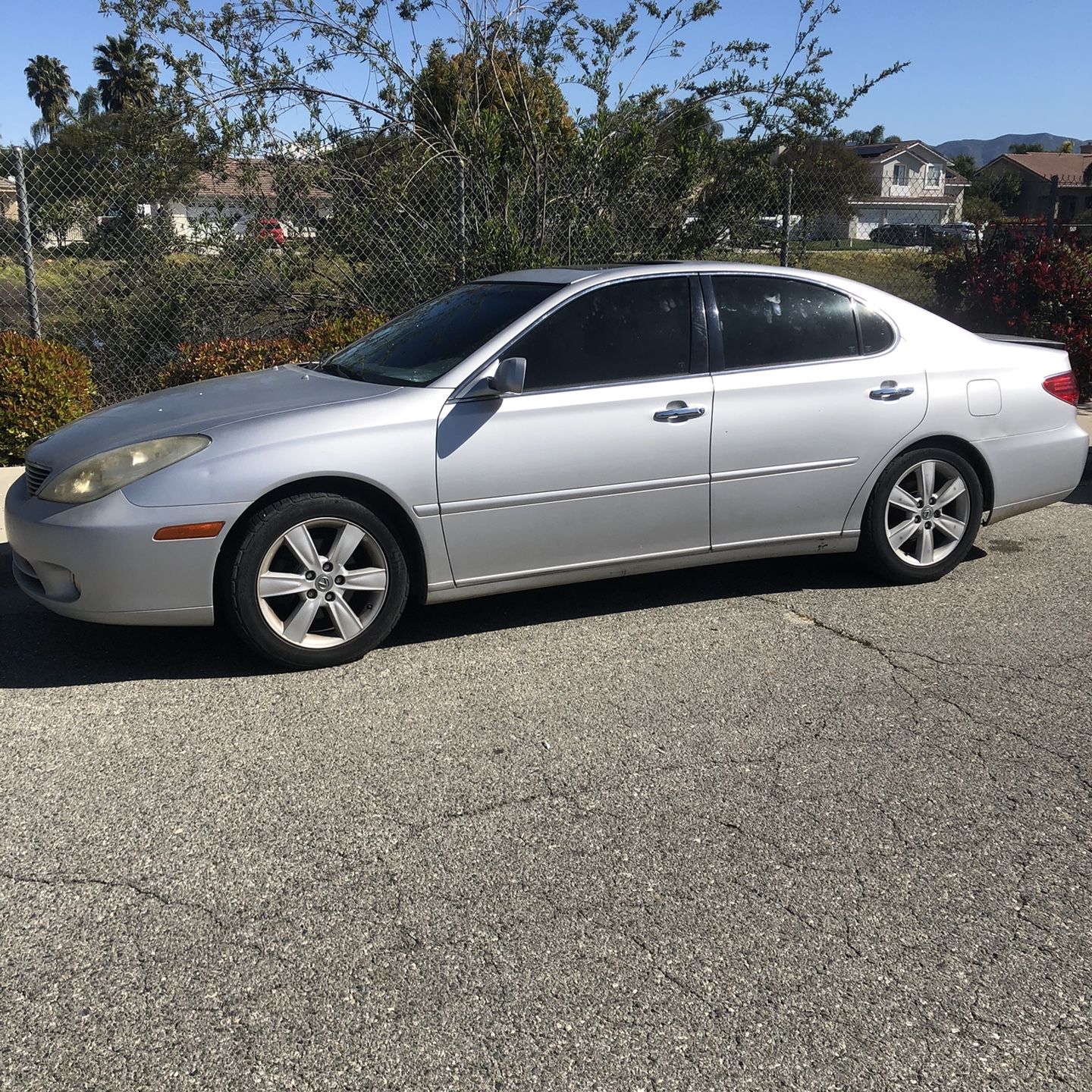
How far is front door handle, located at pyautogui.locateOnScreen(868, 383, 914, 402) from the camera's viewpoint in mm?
5438

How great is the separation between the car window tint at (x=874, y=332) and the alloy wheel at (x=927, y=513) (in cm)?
59

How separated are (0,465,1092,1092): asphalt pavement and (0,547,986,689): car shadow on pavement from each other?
3cm

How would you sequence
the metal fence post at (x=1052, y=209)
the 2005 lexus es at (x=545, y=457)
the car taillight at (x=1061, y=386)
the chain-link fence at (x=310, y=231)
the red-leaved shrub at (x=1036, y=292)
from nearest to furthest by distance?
the 2005 lexus es at (x=545, y=457) → the car taillight at (x=1061, y=386) → the chain-link fence at (x=310, y=231) → the red-leaved shrub at (x=1036, y=292) → the metal fence post at (x=1052, y=209)

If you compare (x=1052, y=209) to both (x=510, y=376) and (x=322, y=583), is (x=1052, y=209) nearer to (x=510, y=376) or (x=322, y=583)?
(x=510, y=376)

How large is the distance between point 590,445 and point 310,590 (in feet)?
4.28

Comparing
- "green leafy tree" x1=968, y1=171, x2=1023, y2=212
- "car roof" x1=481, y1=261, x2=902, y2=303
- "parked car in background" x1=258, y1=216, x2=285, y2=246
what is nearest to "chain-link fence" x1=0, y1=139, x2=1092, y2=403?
"parked car in background" x1=258, y1=216, x2=285, y2=246

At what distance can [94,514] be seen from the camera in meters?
4.31

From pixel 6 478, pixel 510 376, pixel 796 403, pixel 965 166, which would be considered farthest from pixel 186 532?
pixel 965 166

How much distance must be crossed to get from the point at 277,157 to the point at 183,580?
6478 mm

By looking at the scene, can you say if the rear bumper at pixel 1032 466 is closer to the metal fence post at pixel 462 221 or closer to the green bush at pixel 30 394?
the metal fence post at pixel 462 221

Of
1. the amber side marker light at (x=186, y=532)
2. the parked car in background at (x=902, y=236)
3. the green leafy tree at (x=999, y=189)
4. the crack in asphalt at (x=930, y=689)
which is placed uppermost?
the green leafy tree at (x=999, y=189)

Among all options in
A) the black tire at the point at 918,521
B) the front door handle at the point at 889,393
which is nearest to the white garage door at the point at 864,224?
the black tire at the point at 918,521

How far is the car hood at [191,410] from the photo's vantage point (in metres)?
4.57

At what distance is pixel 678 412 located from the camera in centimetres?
504
